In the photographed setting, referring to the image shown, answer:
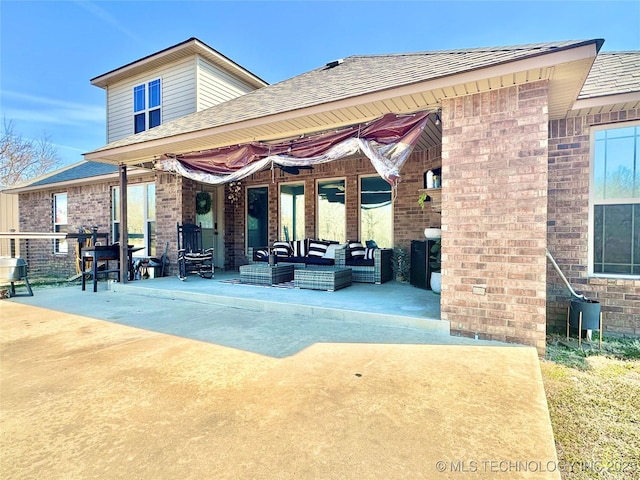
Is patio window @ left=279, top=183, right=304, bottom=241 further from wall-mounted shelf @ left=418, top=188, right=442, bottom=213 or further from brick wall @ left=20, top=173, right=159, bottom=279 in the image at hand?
wall-mounted shelf @ left=418, top=188, right=442, bottom=213

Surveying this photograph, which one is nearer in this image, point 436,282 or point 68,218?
point 436,282

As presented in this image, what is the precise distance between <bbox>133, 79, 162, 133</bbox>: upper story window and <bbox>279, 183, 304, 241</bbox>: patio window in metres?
4.19

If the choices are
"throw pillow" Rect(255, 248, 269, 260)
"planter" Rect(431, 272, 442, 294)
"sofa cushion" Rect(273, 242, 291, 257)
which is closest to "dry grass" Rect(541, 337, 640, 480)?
"planter" Rect(431, 272, 442, 294)

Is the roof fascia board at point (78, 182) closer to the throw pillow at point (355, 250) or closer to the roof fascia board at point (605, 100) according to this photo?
the throw pillow at point (355, 250)

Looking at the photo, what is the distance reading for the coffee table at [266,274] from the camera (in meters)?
6.12

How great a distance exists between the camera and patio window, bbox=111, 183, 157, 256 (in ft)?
27.2

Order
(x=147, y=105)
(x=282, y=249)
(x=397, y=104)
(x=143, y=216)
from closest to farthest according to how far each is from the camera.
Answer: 1. (x=397, y=104)
2. (x=282, y=249)
3. (x=143, y=216)
4. (x=147, y=105)

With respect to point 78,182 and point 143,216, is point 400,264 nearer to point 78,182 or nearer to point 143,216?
point 143,216

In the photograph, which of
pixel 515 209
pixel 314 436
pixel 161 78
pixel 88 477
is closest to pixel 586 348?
pixel 515 209

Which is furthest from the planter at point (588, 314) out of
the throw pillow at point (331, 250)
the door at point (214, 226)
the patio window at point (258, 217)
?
the door at point (214, 226)

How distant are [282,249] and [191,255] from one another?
1.95 m

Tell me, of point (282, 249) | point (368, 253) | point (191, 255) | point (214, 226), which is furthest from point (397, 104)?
point (214, 226)

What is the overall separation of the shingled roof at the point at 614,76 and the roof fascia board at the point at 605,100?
3 cm

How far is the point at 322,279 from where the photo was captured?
556 centimetres
